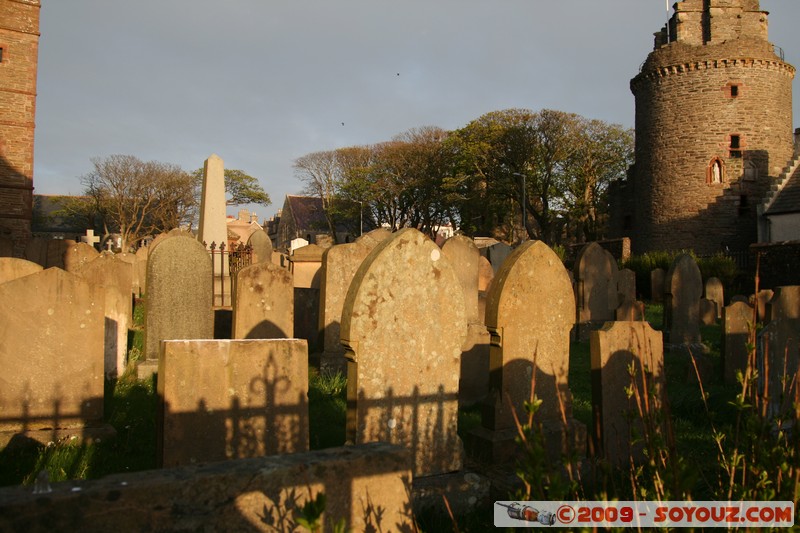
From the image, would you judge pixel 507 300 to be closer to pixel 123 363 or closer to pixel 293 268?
pixel 123 363

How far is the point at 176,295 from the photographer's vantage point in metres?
7.53

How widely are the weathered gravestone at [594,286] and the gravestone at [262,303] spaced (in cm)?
798

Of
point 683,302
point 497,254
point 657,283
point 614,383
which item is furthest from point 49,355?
point 657,283

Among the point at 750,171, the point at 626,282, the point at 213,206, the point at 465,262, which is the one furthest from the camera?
the point at 750,171

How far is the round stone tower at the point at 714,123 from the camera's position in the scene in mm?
32219

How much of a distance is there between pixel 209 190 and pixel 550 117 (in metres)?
32.5

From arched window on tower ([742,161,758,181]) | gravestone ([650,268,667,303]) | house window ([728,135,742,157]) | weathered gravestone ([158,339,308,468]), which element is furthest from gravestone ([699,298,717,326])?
house window ([728,135,742,157])

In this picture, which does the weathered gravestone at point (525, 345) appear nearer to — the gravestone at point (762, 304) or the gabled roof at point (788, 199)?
the gravestone at point (762, 304)

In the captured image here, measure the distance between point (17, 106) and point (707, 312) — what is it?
2586cm

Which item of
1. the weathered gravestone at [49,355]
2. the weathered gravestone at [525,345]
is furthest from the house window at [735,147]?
the weathered gravestone at [49,355]

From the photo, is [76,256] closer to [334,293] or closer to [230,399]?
[334,293]

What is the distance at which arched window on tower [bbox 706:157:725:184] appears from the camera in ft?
107

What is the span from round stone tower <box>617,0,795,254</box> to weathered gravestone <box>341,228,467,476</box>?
1256 inches

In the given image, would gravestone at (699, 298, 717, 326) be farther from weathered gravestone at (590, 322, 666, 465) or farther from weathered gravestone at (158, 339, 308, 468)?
weathered gravestone at (158, 339, 308, 468)
